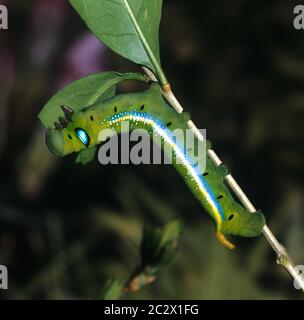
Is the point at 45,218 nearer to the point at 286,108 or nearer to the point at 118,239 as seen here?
the point at 118,239

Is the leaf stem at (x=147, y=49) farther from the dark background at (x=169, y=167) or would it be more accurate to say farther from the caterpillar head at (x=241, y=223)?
the dark background at (x=169, y=167)

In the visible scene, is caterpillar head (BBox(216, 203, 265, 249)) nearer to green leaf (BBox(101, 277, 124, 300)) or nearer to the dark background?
green leaf (BBox(101, 277, 124, 300))

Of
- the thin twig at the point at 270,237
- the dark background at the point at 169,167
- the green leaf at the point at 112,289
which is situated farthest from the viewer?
the dark background at the point at 169,167

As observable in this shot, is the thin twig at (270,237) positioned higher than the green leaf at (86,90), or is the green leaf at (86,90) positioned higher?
the green leaf at (86,90)

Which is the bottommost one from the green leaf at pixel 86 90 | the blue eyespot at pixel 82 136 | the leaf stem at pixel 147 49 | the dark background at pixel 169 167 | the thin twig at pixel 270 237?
the dark background at pixel 169 167

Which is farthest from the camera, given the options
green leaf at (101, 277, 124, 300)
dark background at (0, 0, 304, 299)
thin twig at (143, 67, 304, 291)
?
dark background at (0, 0, 304, 299)

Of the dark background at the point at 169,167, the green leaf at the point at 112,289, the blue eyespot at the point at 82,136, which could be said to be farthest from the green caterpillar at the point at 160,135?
the dark background at the point at 169,167

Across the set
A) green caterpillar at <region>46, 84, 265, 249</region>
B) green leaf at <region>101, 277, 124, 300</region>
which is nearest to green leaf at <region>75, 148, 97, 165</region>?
green caterpillar at <region>46, 84, 265, 249</region>

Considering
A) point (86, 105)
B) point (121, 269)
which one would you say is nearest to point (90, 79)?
point (86, 105)
